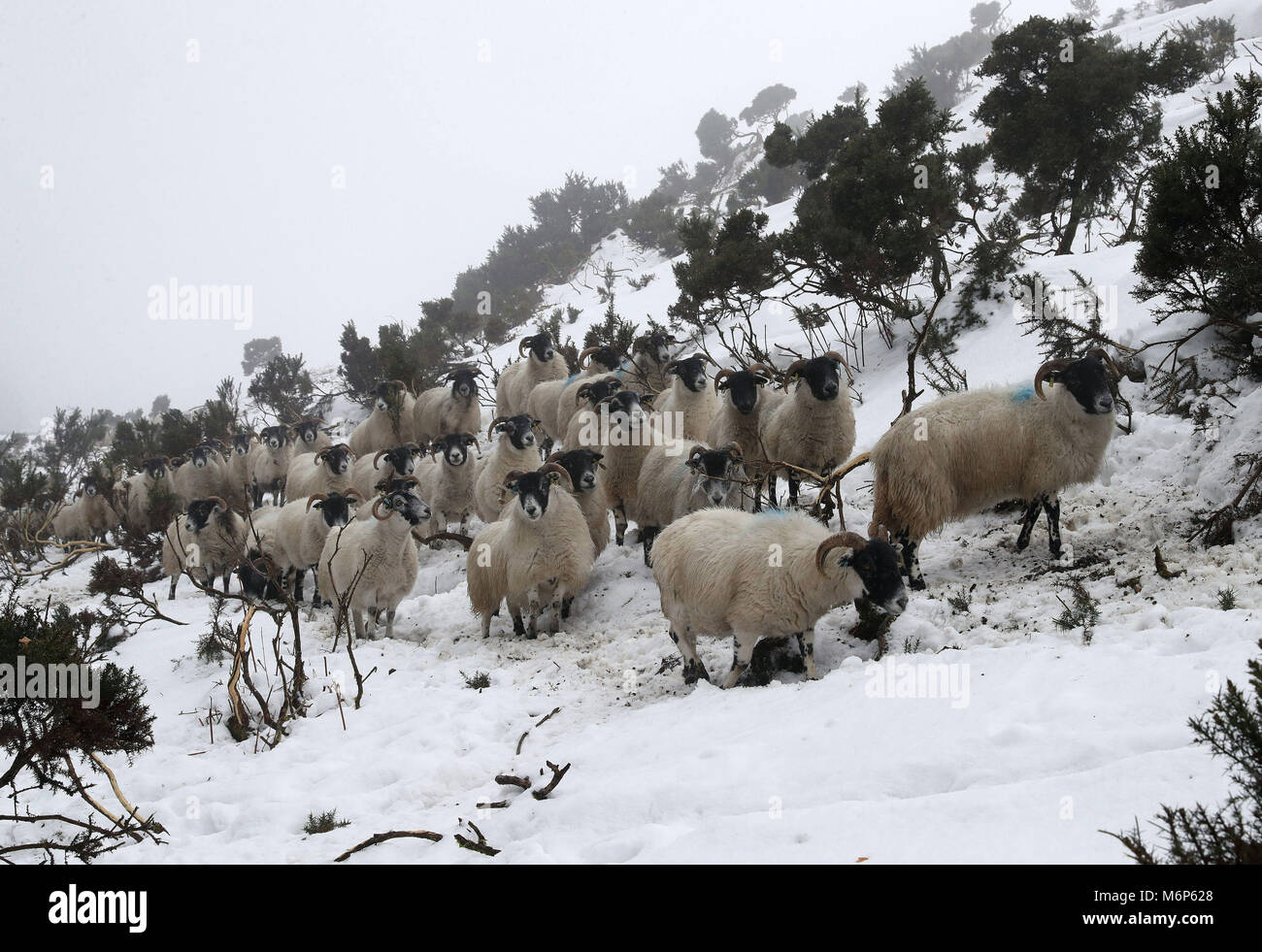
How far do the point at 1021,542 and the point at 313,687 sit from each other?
6820mm

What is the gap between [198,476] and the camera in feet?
53.9

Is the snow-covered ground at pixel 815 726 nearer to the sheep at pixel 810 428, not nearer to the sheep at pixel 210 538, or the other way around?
the sheep at pixel 810 428

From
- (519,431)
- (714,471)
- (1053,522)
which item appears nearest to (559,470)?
(714,471)

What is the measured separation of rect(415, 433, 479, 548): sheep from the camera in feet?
40.0

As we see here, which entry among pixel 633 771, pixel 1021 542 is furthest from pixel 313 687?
pixel 1021 542

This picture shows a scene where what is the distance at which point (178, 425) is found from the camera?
24.0 metres

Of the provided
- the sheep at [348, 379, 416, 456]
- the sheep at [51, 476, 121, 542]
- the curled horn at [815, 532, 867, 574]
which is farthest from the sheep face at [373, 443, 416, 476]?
the sheep at [51, 476, 121, 542]

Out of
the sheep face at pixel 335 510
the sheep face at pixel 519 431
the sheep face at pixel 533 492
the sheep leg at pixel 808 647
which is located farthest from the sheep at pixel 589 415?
the sheep leg at pixel 808 647

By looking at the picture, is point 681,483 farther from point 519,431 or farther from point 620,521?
point 519,431

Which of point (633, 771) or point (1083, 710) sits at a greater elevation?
point (1083, 710)

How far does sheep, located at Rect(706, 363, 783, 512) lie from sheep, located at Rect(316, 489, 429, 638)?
3.80 meters

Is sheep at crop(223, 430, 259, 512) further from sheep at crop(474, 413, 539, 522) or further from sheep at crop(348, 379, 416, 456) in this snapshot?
sheep at crop(474, 413, 539, 522)

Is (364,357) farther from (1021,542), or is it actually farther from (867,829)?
(867,829)
